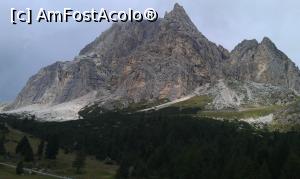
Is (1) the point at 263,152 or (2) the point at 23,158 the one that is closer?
(1) the point at 263,152

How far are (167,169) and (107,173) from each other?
72.2 feet

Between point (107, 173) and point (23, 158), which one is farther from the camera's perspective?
point (23, 158)

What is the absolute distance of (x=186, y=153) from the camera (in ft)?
606

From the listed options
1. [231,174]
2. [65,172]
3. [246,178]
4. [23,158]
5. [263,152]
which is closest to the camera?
[246,178]

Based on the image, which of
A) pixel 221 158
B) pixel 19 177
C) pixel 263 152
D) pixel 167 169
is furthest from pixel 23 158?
pixel 263 152

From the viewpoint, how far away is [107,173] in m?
184

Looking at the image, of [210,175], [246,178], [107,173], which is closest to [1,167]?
[107,173]

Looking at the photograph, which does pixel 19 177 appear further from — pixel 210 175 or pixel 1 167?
pixel 210 175

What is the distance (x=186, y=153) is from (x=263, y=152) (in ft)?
103

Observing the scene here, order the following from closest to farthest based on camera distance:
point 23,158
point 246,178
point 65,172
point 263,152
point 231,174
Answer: point 246,178
point 231,174
point 263,152
point 65,172
point 23,158

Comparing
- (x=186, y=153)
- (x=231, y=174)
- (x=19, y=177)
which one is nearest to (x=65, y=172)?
(x=19, y=177)

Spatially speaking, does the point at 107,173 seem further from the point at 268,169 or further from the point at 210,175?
the point at 268,169

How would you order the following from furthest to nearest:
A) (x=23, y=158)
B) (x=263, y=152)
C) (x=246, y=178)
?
(x=23, y=158), (x=263, y=152), (x=246, y=178)

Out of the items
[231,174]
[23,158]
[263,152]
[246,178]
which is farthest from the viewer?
[23,158]
